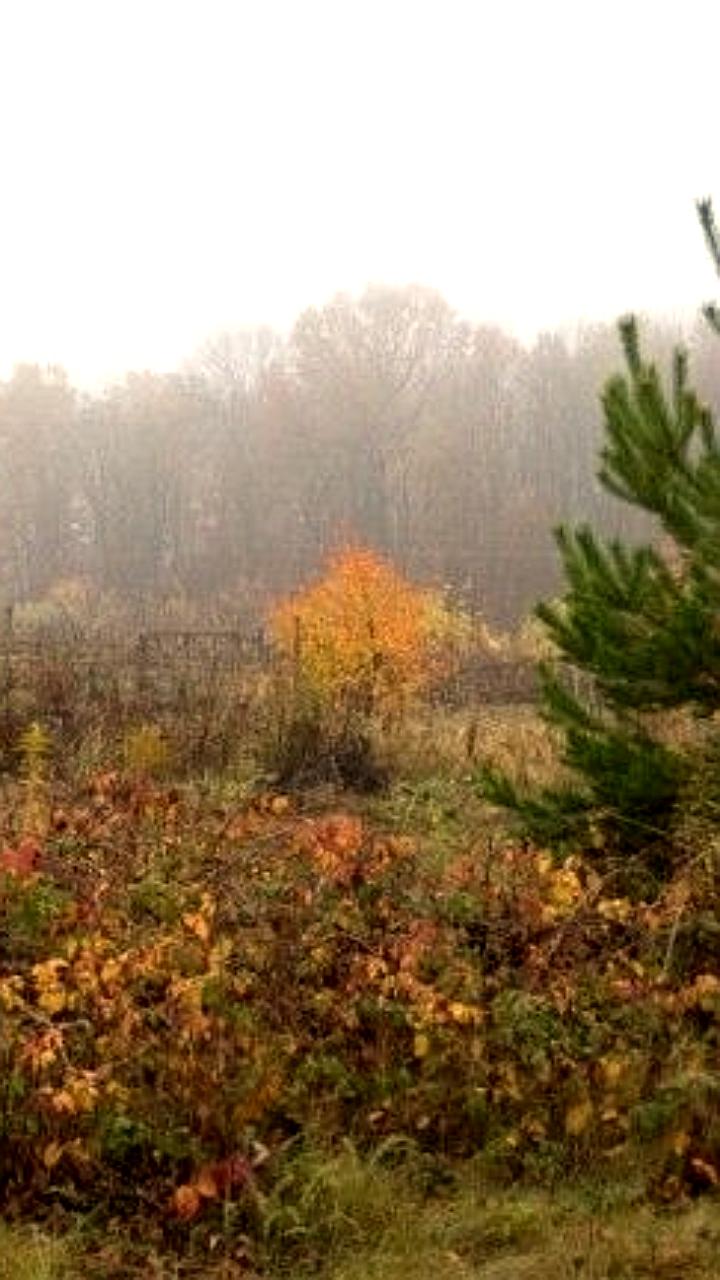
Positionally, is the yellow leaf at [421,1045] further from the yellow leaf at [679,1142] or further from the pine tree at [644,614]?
the pine tree at [644,614]

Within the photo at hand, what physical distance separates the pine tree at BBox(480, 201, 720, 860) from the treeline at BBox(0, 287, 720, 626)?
150ft

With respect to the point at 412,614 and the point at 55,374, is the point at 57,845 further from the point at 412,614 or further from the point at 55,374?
the point at 55,374

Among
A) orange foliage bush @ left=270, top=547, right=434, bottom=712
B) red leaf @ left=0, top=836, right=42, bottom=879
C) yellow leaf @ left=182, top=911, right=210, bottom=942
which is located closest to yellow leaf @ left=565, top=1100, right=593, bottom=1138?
yellow leaf @ left=182, top=911, right=210, bottom=942

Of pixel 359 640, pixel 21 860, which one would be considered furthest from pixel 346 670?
pixel 21 860

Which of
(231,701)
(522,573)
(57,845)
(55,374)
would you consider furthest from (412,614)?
(55,374)

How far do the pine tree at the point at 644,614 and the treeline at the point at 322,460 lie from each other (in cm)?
4585

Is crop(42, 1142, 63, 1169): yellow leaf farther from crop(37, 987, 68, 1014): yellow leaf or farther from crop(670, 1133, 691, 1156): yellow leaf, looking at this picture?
crop(670, 1133, 691, 1156): yellow leaf

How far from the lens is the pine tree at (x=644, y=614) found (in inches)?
294

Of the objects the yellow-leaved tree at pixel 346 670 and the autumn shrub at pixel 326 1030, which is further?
the yellow-leaved tree at pixel 346 670

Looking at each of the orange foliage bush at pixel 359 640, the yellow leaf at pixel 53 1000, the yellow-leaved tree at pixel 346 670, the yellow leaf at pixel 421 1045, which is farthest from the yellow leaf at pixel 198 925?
the orange foliage bush at pixel 359 640

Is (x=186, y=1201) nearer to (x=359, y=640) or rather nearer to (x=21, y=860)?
(x=21, y=860)

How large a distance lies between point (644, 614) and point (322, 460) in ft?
178

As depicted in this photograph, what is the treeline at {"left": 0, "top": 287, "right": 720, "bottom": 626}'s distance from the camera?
191 feet

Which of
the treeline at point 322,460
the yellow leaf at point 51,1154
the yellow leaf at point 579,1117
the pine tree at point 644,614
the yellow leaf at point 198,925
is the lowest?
the yellow leaf at point 579,1117
